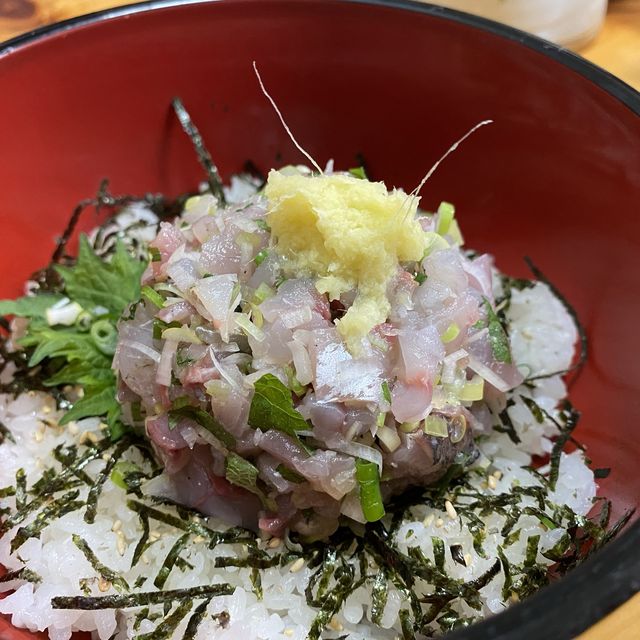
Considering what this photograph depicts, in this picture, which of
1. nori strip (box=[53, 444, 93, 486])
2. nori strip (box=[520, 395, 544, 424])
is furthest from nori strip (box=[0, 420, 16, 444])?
nori strip (box=[520, 395, 544, 424])

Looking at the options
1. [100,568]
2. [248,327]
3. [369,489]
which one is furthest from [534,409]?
[100,568]

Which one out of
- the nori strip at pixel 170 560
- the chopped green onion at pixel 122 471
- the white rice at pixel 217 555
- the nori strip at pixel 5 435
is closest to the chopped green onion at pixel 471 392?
the white rice at pixel 217 555

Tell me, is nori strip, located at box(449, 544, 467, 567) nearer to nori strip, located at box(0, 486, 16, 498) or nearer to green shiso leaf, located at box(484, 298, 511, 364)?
green shiso leaf, located at box(484, 298, 511, 364)

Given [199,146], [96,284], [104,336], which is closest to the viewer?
[104,336]

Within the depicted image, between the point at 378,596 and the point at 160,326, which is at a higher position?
the point at 160,326

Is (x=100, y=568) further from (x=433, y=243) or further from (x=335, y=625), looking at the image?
(x=433, y=243)

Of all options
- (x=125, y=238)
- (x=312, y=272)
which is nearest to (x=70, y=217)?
(x=125, y=238)

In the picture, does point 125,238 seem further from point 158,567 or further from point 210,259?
point 158,567
